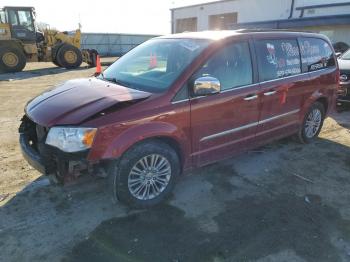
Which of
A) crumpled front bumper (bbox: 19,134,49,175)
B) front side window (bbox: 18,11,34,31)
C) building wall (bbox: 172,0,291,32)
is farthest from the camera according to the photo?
building wall (bbox: 172,0,291,32)

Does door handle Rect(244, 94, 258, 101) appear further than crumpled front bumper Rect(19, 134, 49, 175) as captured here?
Yes

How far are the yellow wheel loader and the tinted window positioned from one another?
1465 cm

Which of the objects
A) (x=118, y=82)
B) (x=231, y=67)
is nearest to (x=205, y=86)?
(x=231, y=67)

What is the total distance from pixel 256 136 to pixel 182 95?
1.49 m

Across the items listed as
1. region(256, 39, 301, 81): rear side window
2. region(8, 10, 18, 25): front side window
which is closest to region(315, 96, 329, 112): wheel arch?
region(256, 39, 301, 81): rear side window

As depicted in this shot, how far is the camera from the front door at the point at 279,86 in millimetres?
4344

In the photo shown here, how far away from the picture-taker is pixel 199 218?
346cm

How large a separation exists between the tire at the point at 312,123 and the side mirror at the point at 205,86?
2447mm

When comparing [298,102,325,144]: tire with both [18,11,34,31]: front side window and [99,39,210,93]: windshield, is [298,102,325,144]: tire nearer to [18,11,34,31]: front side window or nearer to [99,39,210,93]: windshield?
[99,39,210,93]: windshield

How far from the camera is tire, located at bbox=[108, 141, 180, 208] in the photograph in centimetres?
328

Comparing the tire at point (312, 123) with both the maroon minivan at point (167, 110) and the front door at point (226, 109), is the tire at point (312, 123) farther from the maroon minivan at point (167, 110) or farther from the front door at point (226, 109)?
the front door at point (226, 109)

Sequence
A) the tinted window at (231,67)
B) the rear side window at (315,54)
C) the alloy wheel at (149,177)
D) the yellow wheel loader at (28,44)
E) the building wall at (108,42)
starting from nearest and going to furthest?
the alloy wheel at (149,177)
the tinted window at (231,67)
the rear side window at (315,54)
the yellow wheel loader at (28,44)
the building wall at (108,42)

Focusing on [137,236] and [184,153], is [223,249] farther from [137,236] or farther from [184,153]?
[184,153]

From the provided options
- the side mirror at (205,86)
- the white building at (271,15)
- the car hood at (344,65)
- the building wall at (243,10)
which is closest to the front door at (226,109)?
the side mirror at (205,86)
